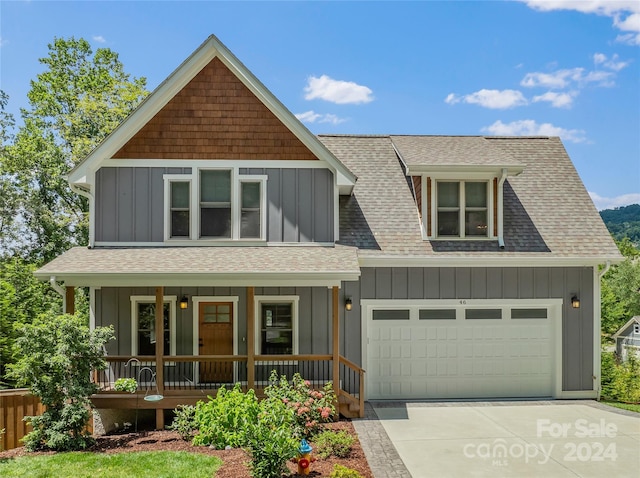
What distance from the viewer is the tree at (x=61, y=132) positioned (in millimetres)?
22453

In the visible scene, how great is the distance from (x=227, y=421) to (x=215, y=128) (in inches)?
249

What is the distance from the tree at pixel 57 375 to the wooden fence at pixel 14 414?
1502 mm

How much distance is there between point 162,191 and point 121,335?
3292 millimetres

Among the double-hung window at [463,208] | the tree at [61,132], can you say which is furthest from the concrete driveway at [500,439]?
the tree at [61,132]

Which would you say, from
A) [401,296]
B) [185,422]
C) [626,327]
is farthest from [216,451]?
[626,327]

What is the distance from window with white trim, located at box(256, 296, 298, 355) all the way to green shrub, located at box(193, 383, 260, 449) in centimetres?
257

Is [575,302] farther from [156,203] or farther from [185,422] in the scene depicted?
[156,203]

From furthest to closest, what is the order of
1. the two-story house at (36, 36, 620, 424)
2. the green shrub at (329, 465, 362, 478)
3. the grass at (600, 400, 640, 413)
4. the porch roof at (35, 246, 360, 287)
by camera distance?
the two-story house at (36, 36, 620, 424) < the grass at (600, 400, 640, 413) < the porch roof at (35, 246, 360, 287) < the green shrub at (329, 465, 362, 478)

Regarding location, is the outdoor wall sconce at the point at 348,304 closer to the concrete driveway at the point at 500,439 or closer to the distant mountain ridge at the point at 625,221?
the concrete driveway at the point at 500,439

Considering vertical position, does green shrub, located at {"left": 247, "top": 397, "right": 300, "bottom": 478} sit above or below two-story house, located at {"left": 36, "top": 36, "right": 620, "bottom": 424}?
below

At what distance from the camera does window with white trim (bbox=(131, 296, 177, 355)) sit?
11.0m

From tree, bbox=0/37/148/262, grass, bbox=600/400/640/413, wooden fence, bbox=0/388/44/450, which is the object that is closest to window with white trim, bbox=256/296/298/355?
wooden fence, bbox=0/388/44/450

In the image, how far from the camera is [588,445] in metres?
8.14

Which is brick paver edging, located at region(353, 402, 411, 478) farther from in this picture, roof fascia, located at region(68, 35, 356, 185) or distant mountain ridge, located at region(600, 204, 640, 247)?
distant mountain ridge, located at region(600, 204, 640, 247)
